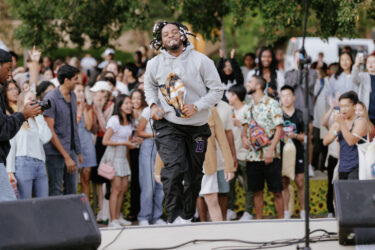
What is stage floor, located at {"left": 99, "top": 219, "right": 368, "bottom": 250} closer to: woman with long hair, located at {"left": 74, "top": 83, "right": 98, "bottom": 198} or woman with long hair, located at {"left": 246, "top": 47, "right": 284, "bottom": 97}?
woman with long hair, located at {"left": 74, "top": 83, "right": 98, "bottom": 198}

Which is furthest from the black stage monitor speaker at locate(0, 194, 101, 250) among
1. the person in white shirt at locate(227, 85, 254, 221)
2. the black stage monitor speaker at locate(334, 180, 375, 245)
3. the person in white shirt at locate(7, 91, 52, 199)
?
the person in white shirt at locate(227, 85, 254, 221)

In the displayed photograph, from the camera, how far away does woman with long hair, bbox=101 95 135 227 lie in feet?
29.8

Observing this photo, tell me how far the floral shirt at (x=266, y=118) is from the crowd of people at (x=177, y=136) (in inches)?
0.5

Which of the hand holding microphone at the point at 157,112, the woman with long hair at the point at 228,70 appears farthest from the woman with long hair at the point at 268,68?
the hand holding microphone at the point at 157,112

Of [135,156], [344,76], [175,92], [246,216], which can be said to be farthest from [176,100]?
[344,76]

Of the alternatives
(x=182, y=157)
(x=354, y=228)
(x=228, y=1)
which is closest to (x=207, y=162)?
(x=182, y=157)

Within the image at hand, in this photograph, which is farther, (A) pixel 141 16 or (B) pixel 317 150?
(B) pixel 317 150

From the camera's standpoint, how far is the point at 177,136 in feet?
20.8

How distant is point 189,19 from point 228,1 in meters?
0.91

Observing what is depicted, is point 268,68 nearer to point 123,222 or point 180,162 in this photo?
point 123,222

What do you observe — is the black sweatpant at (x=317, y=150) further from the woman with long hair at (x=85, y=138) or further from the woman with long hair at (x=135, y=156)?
the woman with long hair at (x=85, y=138)

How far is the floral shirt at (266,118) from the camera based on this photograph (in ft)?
28.4

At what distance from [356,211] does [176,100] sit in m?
1.91

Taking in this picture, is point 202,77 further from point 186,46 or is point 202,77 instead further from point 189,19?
point 189,19
